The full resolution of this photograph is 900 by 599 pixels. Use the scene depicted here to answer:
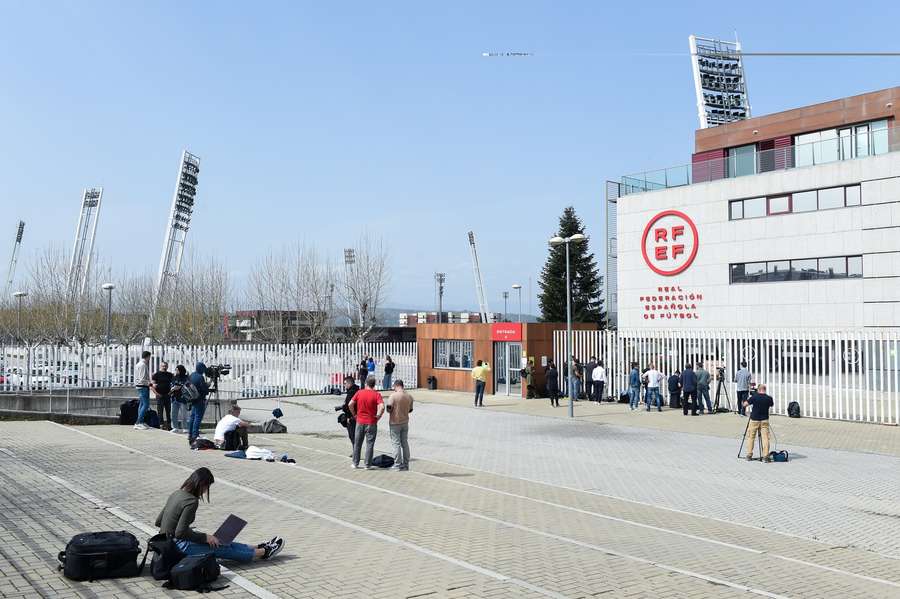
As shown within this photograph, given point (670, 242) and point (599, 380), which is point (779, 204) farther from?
point (599, 380)

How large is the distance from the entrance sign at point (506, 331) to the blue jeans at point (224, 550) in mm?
23741

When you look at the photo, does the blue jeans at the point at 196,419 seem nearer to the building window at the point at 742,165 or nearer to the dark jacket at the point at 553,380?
the dark jacket at the point at 553,380

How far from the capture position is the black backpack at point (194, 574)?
6.98 m

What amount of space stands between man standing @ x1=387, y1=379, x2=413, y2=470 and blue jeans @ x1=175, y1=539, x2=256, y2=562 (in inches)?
263

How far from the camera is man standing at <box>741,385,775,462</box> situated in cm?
1644

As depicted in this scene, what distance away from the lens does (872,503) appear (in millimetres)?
12969

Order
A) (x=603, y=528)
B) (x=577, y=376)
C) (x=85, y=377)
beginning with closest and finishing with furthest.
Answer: (x=603, y=528), (x=85, y=377), (x=577, y=376)

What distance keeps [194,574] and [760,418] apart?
13048 mm

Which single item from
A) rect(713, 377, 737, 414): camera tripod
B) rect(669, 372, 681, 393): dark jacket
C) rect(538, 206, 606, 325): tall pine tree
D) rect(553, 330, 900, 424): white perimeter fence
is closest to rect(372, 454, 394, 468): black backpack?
rect(713, 377, 737, 414): camera tripod

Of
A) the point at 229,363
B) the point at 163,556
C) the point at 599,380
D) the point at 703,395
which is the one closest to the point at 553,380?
the point at 599,380

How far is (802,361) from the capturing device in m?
25.1

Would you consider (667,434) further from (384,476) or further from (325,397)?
(325,397)

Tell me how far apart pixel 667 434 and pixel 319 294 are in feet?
110

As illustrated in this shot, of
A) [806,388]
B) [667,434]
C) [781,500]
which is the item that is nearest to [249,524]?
[781,500]
